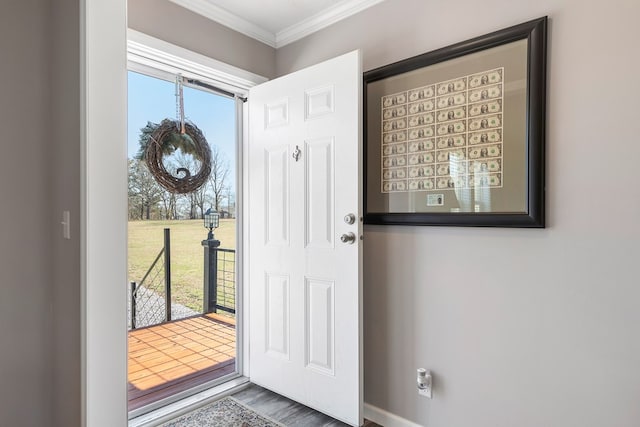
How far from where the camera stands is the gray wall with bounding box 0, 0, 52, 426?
1.49m

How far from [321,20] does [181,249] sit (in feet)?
5.56

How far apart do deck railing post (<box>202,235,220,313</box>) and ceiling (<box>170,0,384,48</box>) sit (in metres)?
1.40

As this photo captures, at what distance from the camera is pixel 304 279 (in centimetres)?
200

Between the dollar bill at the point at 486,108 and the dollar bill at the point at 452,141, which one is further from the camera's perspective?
the dollar bill at the point at 452,141

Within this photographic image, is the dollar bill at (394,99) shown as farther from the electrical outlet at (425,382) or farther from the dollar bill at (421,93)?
the electrical outlet at (425,382)

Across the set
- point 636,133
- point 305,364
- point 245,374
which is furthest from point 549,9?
point 245,374

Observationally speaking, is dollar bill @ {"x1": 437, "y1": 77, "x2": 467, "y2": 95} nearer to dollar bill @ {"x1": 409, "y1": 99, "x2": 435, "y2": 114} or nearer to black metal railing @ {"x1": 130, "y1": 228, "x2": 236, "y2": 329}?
dollar bill @ {"x1": 409, "y1": 99, "x2": 435, "y2": 114}

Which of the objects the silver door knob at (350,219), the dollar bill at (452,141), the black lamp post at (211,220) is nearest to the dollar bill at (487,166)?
the dollar bill at (452,141)

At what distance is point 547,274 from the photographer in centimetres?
140

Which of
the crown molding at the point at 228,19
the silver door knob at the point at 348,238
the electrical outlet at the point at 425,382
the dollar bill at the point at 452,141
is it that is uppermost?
the crown molding at the point at 228,19

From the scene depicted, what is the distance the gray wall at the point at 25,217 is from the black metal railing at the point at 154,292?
656 mm

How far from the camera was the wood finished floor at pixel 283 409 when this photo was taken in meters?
1.89

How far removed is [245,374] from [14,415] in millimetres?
1201

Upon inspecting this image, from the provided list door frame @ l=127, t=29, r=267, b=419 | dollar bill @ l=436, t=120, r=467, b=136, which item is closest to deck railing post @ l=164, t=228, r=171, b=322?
door frame @ l=127, t=29, r=267, b=419
